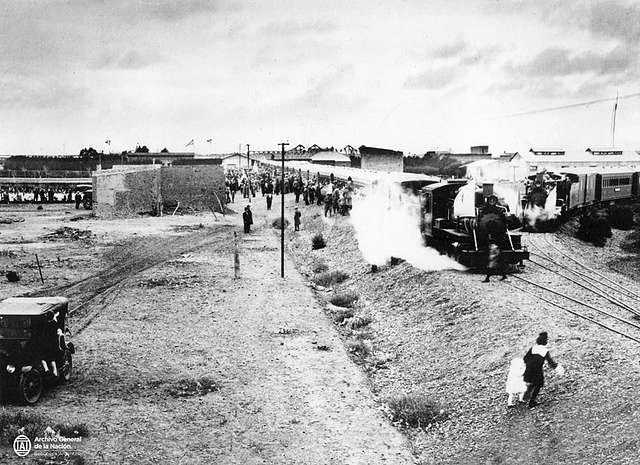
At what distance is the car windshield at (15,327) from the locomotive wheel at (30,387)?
0.67 m

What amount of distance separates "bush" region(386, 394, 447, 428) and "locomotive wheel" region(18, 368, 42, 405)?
6462mm

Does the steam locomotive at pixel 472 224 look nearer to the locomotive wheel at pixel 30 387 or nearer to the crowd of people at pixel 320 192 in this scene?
the crowd of people at pixel 320 192

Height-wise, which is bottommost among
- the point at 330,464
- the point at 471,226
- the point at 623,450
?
the point at 330,464

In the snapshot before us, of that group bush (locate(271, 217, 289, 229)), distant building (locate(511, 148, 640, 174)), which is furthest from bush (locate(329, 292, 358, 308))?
distant building (locate(511, 148, 640, 174))

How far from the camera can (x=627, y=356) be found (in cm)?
995

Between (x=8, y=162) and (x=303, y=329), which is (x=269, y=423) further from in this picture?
(x=8, y=162)

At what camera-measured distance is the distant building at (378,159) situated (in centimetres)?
6488

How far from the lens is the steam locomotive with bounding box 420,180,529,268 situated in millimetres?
16438

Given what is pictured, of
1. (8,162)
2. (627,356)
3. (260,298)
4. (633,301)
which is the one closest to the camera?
(627,356)

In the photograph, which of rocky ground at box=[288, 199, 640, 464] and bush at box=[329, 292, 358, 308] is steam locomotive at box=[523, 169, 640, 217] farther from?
bush at box=[329, 292, 358, 308]

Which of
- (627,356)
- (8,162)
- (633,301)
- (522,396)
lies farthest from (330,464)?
(8,162)

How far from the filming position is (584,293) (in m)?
14.8

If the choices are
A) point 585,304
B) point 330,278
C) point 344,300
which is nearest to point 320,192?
point 330,278

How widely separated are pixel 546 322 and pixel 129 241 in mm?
23237
